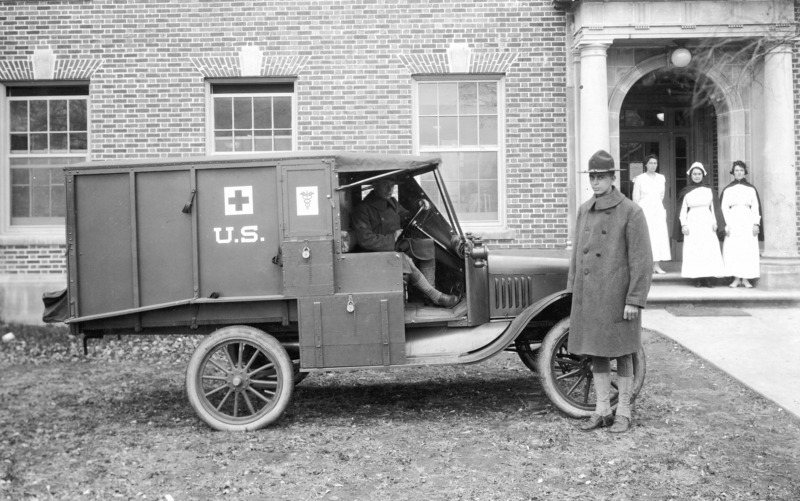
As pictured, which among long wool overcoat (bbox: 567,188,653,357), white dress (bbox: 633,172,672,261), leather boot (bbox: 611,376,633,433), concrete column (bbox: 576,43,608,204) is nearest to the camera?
long wool overcoat (bbox: 567,188,653,357)

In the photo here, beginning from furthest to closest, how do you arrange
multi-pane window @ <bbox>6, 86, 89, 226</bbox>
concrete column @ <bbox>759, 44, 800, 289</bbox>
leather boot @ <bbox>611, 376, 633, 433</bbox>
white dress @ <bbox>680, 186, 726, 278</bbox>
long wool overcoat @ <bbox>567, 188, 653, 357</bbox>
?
multi-pane window @ <bbox>6, 86, 89, 226</bbox>
white dress @ <bbox>680, 186, 726, 278</bbox>
concrete column @ <bbox>759, 44, 800, 289</bbox>
leather boot @ <bbox>611, 376, 633, 433</bbox>
long wool overcoat @ <bbox>567, 188, 653, 357</bbox>

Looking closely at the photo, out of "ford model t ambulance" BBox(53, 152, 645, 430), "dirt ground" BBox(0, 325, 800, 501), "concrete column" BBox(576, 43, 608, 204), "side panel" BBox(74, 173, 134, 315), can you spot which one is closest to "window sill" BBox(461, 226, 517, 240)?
"concrete column" BBox(576, 43, 608, 204)

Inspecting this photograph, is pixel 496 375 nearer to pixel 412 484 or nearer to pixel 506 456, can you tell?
pixel 506 456

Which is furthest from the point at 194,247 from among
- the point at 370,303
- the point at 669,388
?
the point at 669,388

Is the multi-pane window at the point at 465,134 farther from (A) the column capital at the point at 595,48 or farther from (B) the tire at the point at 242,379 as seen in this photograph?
(B) the tire at the point at 242,379

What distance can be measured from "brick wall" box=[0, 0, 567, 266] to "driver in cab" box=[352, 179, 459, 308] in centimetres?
483

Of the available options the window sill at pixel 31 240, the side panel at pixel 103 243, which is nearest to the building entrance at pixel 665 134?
the window sill at pixel 31 240

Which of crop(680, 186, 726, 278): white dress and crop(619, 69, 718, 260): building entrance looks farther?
crop(619, 69, 718, 260): building entrance

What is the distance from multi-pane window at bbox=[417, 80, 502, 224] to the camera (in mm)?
11352

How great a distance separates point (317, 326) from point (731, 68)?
805 centimetres

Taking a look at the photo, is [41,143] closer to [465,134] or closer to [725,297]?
[465,134]

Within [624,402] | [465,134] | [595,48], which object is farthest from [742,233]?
[624,402]

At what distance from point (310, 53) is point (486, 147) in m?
2.74

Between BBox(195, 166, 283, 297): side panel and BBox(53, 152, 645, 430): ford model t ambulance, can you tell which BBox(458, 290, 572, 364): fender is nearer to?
BBox(53, 152, 645, 430): ford model t ambulance
